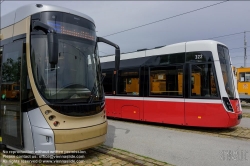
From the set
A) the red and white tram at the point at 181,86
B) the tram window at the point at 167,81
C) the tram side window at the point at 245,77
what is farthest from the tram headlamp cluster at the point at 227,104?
the tram side window at the point at 245,77

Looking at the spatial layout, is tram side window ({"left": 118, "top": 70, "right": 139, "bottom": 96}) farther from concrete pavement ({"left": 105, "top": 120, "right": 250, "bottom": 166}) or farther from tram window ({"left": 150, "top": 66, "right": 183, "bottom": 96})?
concrete pavement ({"left": 105, "top": 120, "right": 250, "bottom": 166})

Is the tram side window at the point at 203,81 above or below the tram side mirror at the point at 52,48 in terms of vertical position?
below

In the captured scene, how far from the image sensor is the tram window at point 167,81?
8820mm

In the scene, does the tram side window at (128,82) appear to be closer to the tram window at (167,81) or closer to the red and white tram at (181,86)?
the red and white tram at (181,86)

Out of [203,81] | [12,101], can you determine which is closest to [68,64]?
[12,101]

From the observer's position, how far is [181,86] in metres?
8.71

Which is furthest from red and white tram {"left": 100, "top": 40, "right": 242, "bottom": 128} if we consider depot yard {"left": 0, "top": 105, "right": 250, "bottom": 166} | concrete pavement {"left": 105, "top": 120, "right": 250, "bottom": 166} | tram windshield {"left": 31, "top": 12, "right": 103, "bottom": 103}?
tram windshield {"left": 31, "top": 12, "right": 103, "bottom": 103}

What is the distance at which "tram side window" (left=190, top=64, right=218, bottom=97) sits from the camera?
812 cm

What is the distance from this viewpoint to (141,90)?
992 centimetres

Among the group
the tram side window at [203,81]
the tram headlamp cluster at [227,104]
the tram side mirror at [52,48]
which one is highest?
the tram side mirror at [52,48]

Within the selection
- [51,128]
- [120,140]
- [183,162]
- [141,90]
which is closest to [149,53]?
[141,90]

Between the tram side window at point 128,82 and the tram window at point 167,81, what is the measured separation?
2.70ft

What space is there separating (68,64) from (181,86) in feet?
16.5

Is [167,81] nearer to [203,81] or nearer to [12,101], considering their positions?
[203,81]
